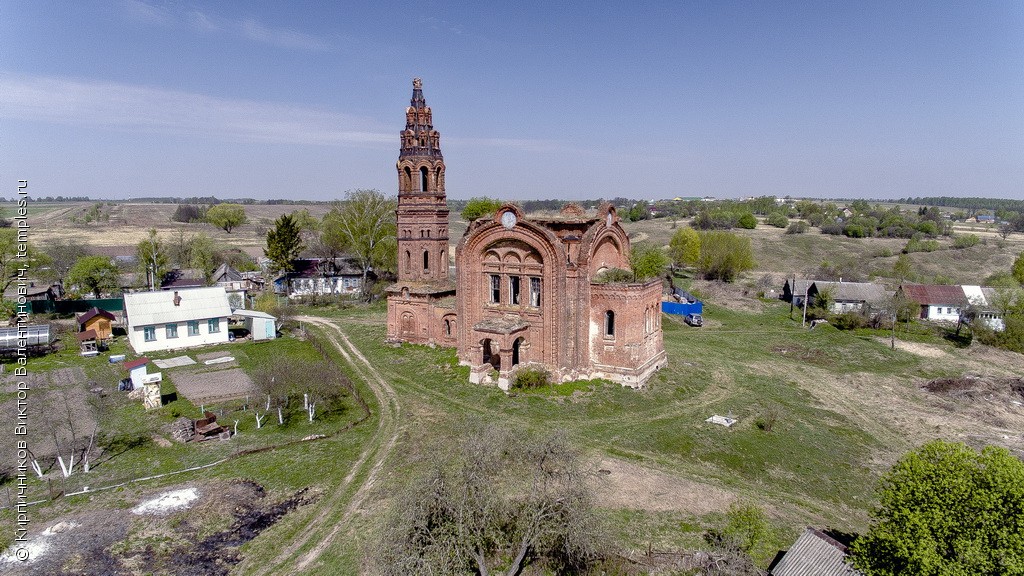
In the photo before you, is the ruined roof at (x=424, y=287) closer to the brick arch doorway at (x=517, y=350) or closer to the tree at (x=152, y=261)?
the brick arch doorway at (x=517, y=350)

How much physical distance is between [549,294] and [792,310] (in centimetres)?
3181

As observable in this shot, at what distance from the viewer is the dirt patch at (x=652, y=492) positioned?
54.2 feet

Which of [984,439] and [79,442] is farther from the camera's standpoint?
[984,439]

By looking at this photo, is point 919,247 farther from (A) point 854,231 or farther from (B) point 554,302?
(B) point 554,302

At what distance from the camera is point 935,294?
4538 cm

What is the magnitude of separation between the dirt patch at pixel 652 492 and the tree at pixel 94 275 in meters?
45.5

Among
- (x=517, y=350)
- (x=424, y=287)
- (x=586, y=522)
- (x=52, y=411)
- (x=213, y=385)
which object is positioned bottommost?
(x=213, y=385)

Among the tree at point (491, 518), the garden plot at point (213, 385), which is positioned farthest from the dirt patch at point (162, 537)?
the garden plot at point (213, 385)

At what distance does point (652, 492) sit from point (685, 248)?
51923 millimetres

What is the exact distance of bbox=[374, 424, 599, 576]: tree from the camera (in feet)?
35.4

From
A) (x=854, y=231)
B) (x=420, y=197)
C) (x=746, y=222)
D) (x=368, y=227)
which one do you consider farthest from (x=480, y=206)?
(x=854, y=231)

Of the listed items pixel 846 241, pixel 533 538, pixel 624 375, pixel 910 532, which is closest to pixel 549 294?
pixel 624 375

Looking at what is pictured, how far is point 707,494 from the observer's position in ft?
56.8

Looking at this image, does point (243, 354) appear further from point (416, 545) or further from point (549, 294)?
point (416, 545)
